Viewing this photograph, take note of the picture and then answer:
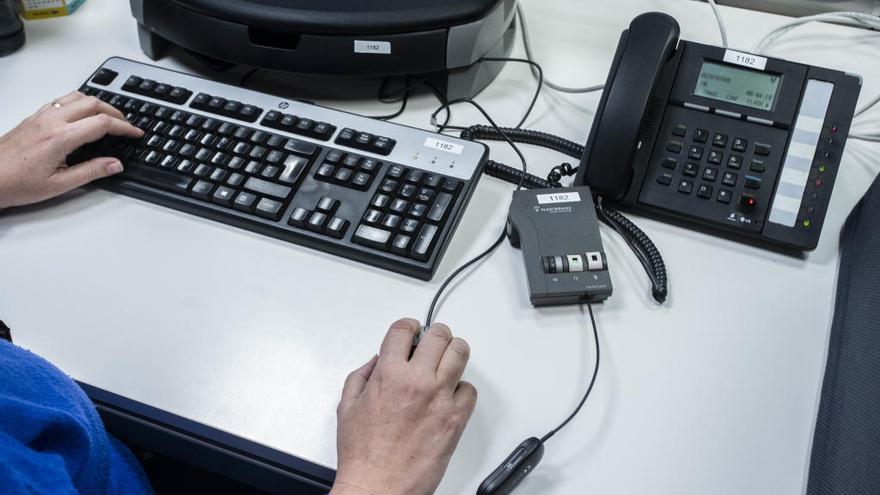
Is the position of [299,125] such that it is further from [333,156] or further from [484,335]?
[484,335]

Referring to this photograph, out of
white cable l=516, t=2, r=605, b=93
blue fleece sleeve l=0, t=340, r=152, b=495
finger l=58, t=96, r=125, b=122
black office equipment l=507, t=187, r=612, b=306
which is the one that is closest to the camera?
blue fleece sleeve l=0, t=340, r=152, b=495

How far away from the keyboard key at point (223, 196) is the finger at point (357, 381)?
9.5 inches

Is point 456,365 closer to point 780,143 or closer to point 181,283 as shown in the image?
point 181,283

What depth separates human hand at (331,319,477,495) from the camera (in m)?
0.60

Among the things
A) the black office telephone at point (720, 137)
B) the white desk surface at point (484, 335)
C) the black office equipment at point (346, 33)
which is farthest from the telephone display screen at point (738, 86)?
the black office equipment at point (346, 33)

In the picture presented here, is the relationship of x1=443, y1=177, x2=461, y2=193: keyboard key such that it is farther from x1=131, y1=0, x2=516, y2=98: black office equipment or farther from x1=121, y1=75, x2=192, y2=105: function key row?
x1=121, y1=75, x2=192, y2=105: function key row

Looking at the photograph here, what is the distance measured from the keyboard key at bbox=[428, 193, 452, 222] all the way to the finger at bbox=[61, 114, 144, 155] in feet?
1.12

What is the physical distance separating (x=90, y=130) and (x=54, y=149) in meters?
0.04

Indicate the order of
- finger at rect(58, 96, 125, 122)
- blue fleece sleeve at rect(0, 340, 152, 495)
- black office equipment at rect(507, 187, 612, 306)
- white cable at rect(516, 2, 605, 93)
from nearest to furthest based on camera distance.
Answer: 1. blue fleece sleeve at rect(0, 340, 152, 495)
2. black office equipment at rect(507, 187, 612, 306)
3. finger at rect(58, 96, 125, 122)
4. white cable at rect(516, 2, 605, 93)


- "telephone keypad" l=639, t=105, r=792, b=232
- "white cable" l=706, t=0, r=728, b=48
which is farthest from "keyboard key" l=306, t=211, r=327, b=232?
"white cable" l=706, t=0, r=728, b=48

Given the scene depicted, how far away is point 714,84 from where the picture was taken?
2.64 feet

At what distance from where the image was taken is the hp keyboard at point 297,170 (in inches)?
29.8

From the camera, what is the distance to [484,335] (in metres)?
0.71

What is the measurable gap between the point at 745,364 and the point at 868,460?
6.0 inches
